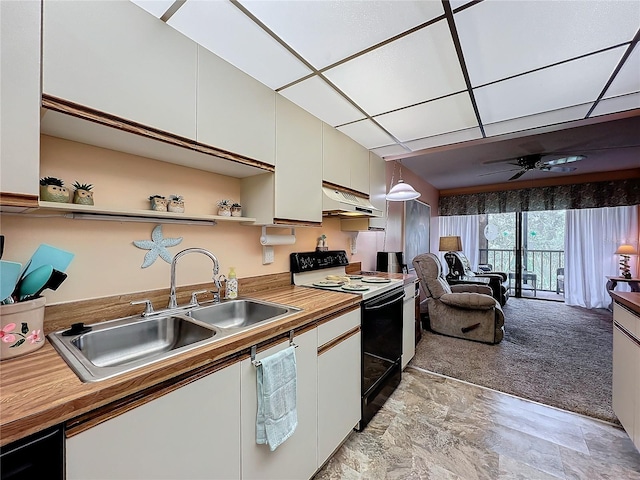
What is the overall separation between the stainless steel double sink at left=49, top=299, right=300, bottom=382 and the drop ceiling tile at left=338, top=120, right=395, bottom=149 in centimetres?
158

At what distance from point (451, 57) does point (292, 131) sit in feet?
3.25

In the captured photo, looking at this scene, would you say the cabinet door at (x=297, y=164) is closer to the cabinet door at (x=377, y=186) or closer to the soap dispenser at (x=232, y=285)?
the soap dispenser at (x=232, y=285)

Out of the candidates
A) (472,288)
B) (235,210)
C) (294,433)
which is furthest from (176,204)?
(472,288)

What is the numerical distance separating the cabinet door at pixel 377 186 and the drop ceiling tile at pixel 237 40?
4.75 ft

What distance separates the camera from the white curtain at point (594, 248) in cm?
474

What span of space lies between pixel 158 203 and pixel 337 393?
4.67 ft

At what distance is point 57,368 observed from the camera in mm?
814

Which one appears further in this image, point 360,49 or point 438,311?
point 438,311

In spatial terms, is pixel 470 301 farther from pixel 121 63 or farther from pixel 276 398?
pixel 121 63

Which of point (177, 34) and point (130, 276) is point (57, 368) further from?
point (177, 34)

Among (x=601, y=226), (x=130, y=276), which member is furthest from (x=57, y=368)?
(x=601, y=226)

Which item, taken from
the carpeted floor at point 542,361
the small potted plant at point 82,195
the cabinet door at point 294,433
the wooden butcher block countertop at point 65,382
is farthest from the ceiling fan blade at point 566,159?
the small potted plant at point 82,195

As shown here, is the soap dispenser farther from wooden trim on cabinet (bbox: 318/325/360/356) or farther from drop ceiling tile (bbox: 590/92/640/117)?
drop ceiling tile (bbox: 590/92/640/117)

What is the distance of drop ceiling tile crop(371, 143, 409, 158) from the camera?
2.79 m
